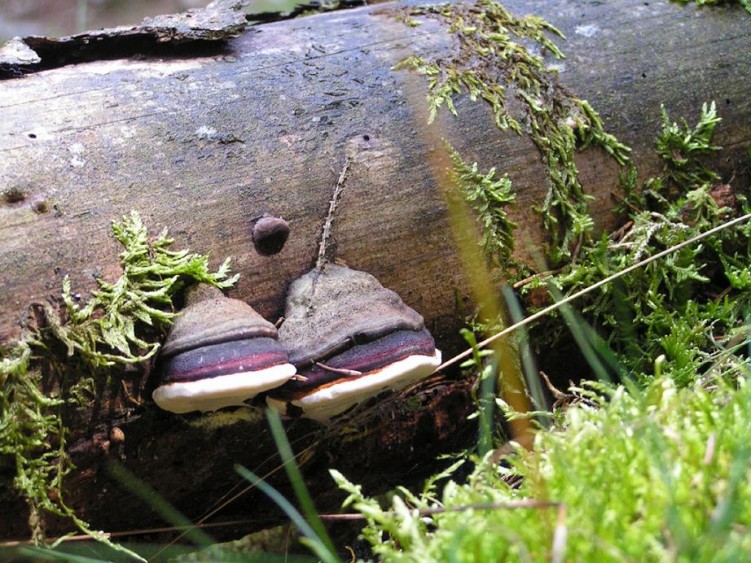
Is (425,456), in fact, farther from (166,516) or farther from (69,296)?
(69,296)

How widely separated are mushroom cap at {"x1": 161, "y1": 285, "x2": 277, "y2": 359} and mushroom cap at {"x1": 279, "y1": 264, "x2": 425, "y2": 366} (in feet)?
0.35

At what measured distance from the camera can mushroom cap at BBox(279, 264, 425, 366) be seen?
2166mm

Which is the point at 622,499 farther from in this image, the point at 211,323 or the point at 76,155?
the point at 76,155

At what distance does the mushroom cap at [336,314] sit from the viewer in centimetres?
217

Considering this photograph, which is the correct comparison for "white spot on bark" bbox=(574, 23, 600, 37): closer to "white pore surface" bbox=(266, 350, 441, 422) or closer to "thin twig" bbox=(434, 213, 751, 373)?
"thin twig" bbox=(434, 213, 751, 373)

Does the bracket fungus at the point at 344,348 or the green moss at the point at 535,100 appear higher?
the green moss at the point at 535,100

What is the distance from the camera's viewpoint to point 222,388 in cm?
196

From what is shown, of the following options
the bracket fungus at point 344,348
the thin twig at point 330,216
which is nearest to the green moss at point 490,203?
the thin twig at point 330,216

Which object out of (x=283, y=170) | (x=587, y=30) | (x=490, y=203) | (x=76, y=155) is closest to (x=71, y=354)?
(x=76, y=155)

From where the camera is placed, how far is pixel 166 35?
2641 millimetres

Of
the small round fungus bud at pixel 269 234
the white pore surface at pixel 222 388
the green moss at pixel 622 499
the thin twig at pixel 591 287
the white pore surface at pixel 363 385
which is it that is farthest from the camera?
the thin twig at pixel 591 287

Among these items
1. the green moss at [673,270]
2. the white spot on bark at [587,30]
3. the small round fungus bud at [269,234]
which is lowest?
the green moss at [673,270]

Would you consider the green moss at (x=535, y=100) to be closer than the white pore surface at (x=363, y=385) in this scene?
No

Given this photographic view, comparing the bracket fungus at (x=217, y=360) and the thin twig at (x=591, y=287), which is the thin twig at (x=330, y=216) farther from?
the thin twig at (x=591, y=287)
